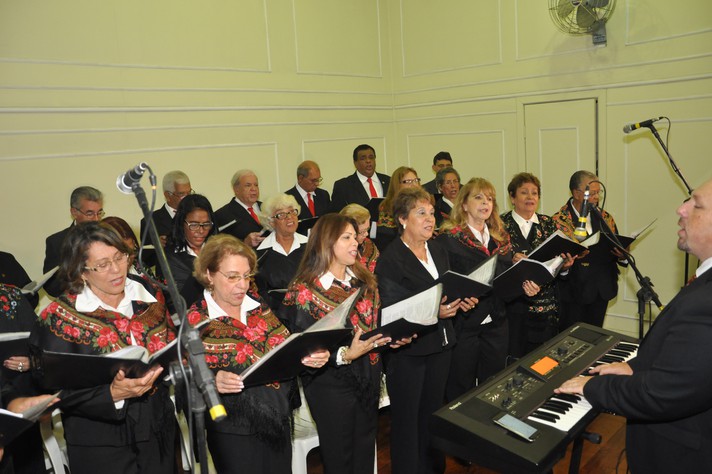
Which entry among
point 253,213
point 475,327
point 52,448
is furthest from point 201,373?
point 253,213

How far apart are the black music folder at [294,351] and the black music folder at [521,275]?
119cm

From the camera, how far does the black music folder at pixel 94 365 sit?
186cm

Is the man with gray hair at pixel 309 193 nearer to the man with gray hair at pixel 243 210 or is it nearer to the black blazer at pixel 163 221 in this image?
the man with gray hair at pixel 243 210

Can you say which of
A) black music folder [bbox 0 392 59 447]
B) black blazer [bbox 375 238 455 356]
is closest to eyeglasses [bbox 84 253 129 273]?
black music folder [bbox 0 392 59 447]

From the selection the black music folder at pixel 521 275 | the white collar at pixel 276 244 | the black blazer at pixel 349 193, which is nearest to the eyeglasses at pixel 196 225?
the white collar at pixel 276 244

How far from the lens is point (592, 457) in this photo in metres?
3.47

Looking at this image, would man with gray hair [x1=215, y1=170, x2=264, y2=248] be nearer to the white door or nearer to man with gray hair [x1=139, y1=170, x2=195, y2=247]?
man with gray hair [x1=139, y1=170, x2=195, y2=247]

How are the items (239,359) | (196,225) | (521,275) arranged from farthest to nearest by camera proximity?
(196,225)
(521,275)
(239,359)

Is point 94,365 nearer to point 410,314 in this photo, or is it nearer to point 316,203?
point 410,314

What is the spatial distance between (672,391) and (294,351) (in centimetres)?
124

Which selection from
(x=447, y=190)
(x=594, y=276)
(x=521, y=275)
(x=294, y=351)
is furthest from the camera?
(x=447, y=190)

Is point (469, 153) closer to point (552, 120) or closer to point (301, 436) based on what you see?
point (552, 120)

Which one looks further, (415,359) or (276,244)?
(276,244)

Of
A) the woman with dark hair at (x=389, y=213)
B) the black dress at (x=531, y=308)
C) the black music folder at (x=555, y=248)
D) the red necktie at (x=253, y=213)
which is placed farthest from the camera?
the red necktie at (x=253, y=213)
